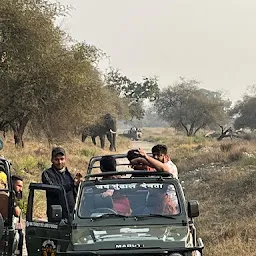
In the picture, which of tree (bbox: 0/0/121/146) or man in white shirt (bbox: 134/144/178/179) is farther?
tree (bbox: 0/0/121/146)

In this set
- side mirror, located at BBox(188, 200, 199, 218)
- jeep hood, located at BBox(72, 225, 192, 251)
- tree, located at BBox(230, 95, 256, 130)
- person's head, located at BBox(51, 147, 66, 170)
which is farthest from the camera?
tree, located at BBox(230, 95, 256, 130)

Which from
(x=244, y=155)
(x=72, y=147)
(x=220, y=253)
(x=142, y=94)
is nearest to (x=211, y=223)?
(x=220, y=253)

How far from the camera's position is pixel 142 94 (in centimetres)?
7081

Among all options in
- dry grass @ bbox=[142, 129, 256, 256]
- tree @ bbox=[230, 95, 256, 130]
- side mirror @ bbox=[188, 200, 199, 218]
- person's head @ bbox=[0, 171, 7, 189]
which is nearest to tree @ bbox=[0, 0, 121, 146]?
dry grass @ bbox=[142, 129, 256, 256]

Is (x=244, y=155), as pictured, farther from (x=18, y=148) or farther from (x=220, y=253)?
(x=220, y=253)

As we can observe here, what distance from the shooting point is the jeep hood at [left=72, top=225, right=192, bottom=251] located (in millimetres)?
6473

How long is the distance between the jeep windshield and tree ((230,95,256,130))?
64080 millimetres

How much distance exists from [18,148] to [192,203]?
20.1 meters

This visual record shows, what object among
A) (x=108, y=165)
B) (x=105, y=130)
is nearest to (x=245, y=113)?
(x=105, y=130)

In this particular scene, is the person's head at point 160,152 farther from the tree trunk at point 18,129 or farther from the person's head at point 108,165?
the tree trunk at point 18,129

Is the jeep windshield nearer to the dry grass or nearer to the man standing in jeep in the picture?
the man standing in jeep

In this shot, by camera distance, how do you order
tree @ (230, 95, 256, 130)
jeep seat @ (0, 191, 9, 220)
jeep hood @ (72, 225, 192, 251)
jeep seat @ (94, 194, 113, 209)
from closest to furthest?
jeep hood @ (72, 225, 192, 251) < jeep seat @ (94, 194, 113, 209) < jeep seat @ (0, 191, 9, 220) < tree @ (230, 95, 256, 130)

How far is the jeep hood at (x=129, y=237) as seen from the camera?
6473mm

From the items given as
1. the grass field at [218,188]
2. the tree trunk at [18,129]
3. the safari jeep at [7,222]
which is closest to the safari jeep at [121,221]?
the safari jeep at [7,222]
